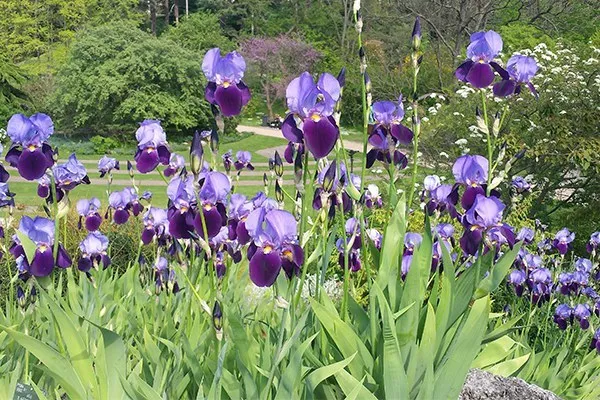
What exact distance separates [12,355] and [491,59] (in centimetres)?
223

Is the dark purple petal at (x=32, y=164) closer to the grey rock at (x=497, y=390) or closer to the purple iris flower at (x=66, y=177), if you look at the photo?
the purple iris flower at (x=66, y=177)

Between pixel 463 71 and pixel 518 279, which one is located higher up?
pixel 463 71

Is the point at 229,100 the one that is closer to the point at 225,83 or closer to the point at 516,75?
the point at 225,83

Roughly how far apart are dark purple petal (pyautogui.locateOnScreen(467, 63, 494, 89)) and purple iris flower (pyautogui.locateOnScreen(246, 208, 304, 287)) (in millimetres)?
1028

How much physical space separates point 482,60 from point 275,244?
119 centimetres

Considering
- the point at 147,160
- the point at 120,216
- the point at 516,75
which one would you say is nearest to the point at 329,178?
the point at 147,160

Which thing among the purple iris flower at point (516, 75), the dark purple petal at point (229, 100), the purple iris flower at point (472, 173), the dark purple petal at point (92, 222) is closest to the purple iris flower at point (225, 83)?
the dark purple petal at point (229, 100)

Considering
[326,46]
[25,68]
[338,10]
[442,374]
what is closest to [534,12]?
[326,46]

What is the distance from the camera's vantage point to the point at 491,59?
2.37m

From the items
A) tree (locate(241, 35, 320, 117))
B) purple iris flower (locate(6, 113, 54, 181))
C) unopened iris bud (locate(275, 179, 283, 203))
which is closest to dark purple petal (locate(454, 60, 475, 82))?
unopened iris bud (locate(275, 179, 283, 203))

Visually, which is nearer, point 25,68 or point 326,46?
point 25,68

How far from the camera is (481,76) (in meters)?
2.34

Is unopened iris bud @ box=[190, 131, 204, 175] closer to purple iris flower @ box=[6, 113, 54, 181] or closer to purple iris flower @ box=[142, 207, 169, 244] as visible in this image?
purple iris flower @ box=[6, 113, 54, 181]

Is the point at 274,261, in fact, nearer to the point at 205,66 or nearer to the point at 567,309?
the point at 205,66
